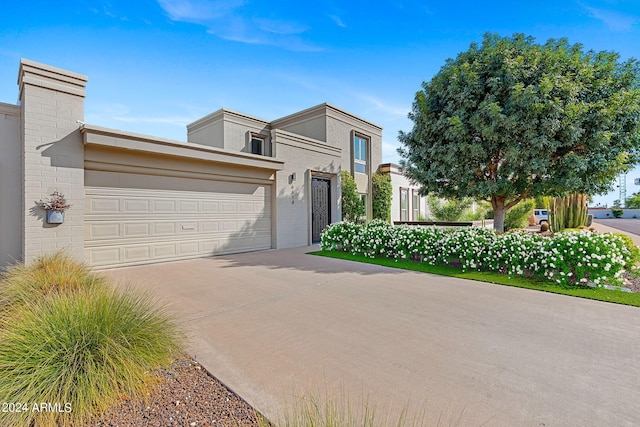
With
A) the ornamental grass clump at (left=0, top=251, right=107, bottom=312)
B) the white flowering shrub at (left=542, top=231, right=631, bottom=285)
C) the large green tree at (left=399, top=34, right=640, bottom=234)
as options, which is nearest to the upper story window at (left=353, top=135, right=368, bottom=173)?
the large green tree at (left=399, top=34, right=640, bottom=234)

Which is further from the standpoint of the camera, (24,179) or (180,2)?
(180,2)

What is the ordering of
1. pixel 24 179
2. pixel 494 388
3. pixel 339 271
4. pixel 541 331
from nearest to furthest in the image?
pixel 494 388, pixel 541 331, pixel 24 179, pixel 339 271

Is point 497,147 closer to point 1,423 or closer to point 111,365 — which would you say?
point 111,365

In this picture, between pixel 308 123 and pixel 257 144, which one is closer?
pixel 308 123

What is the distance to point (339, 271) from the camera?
707 centimetres

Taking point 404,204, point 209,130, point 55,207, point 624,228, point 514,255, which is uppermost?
point 209,130

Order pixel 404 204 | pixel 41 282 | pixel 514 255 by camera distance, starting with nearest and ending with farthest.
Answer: pixel 41 282
pixel 514 255
pixel 404 204

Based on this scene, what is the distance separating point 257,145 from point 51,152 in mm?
9405

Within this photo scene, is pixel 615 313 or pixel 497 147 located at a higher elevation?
pixel 497 147

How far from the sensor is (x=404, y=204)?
19078mm

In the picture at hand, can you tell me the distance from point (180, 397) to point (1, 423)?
3.31ft

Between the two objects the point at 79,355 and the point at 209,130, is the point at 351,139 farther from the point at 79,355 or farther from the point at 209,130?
the point at 79,355

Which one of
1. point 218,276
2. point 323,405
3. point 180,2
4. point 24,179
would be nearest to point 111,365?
point 323,405

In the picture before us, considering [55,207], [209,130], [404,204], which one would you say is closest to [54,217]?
[55,207]
